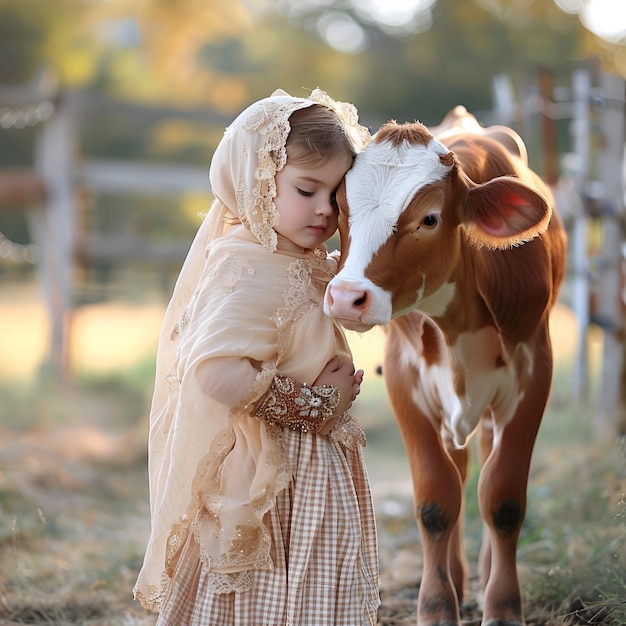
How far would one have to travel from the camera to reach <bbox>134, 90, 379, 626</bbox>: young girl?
2.36m

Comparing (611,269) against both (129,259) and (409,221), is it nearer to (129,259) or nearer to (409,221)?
(409,221)

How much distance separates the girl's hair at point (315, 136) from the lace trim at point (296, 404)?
1.78ft

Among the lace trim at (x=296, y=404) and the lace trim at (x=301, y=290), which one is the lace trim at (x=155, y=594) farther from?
the lace trim at (x=301, y=290)

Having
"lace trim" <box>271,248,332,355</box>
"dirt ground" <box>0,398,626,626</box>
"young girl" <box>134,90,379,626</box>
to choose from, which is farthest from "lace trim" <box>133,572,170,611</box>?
"dirt ground" <box>0,398,626,626</box>

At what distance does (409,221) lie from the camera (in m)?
2.47

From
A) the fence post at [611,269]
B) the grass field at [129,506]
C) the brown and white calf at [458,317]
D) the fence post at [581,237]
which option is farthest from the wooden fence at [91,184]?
the brown and white calf at [458,317]

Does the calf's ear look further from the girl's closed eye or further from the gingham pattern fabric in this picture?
the gingham pattern fabric

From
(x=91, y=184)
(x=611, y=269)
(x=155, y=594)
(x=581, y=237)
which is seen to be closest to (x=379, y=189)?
(x=155, y=594)

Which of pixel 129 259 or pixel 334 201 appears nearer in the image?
pixel 334 201

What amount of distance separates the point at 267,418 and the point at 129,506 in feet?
10.5

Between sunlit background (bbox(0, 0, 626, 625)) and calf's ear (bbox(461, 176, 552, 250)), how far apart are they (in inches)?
17.8

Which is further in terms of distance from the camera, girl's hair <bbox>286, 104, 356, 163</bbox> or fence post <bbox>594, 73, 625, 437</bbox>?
fence post <bbox>594, 73, 625, 437</bbox>

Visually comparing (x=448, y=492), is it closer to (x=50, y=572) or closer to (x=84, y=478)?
(x=50, y=572)

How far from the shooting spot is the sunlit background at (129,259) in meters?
4.55
